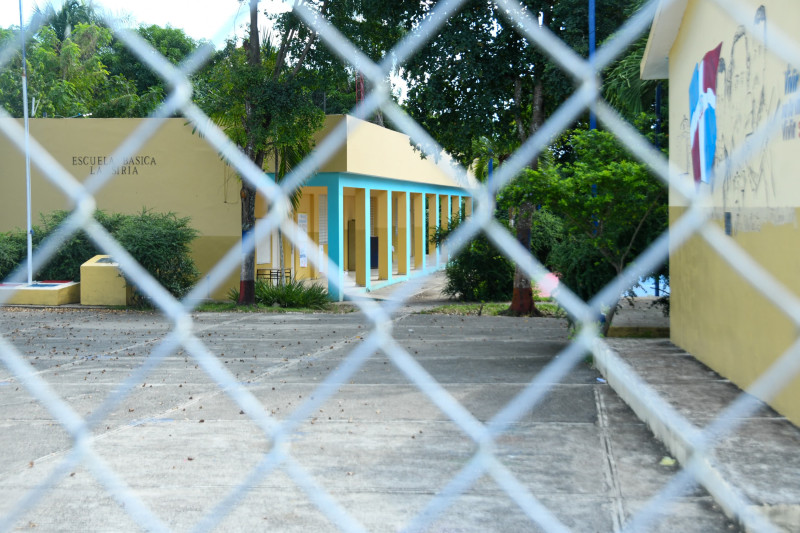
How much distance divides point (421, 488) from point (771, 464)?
161cm

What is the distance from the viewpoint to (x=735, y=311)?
5.81 metres

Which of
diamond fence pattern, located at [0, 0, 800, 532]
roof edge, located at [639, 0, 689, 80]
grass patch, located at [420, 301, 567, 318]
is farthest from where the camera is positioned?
grass patch, located at [420, 301, 567, 318]

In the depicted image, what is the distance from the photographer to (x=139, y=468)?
4652 mm

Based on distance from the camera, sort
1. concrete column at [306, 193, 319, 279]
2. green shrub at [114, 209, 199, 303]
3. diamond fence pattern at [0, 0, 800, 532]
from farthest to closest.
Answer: concrete column at [306, 193, 319, 279] → green shrub at [114, 209, 199, 303] → diamond fence pattern at [0, 0, 800, 532]

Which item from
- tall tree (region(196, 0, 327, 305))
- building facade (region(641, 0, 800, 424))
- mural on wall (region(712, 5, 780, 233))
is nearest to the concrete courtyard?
building facade (region(641, 0, 800, 424))

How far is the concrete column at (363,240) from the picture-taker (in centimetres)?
1914

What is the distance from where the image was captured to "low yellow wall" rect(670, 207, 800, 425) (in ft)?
15.6

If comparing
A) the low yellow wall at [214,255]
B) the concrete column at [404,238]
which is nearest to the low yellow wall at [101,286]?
the low yellow wall at [214,255]

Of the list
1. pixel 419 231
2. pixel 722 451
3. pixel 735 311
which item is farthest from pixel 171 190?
pixel 722 451

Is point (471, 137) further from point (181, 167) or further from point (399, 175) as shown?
point (399, 175)

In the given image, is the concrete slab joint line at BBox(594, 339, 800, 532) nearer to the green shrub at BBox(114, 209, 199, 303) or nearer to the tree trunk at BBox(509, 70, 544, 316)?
the tree trunk at BBox(509, 70, 544, 316)

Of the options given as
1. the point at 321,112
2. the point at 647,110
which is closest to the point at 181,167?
the point at 321,112

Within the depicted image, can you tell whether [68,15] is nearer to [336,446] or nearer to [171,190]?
[336,446]

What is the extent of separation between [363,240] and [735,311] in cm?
1371
